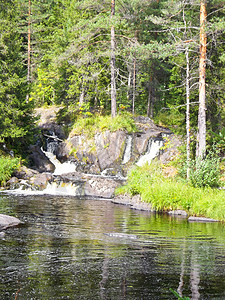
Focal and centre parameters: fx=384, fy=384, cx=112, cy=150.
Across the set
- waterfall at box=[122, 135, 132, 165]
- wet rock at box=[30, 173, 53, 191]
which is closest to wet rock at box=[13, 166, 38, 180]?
wet rock at box=[30, 173, 53, 191]

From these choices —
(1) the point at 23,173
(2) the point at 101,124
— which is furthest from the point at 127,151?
(1) the point at 23,173

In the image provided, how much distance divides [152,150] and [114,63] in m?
7.95

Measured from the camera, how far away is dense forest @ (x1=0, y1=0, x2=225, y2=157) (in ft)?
61.5

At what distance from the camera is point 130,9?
31.8 m

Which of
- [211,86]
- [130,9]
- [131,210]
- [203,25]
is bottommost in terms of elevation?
[131,210]

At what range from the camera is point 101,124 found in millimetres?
27547

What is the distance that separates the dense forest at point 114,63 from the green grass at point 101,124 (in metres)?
0.96

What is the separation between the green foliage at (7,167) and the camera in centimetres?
2192

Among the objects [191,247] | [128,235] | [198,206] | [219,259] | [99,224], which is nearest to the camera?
[219,259]

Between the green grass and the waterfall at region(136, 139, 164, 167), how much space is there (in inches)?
80.4

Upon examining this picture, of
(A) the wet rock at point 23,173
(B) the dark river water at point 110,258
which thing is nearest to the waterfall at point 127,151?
(A) the wet rock at point 23,173

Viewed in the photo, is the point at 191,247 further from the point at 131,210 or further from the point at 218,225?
the point at 131,210

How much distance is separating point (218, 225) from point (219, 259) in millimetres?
4853

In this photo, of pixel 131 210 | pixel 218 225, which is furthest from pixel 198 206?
pixel 131 210
